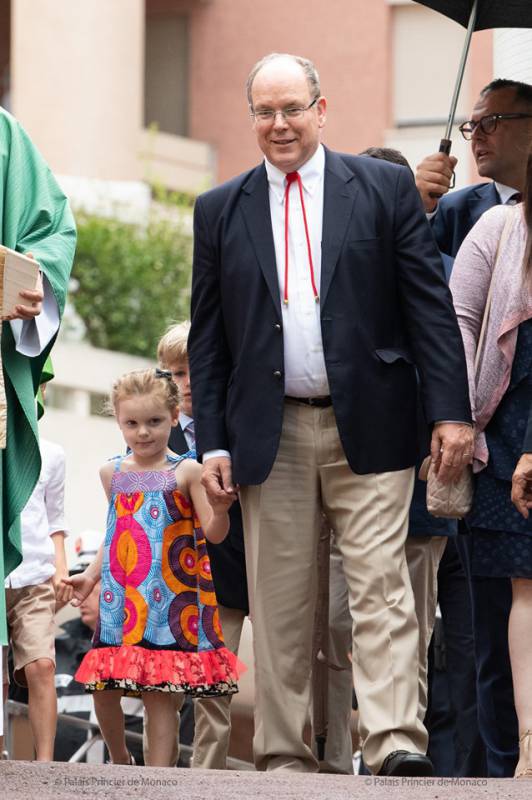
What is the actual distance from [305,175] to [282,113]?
220mm

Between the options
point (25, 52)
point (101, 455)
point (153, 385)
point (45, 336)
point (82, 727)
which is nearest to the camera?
point (45, 336)

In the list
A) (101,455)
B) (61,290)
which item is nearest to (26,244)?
(61,290)

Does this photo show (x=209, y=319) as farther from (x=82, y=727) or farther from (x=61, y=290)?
(x=82, y=727)

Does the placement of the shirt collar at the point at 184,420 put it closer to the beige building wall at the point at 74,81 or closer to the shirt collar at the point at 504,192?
the shirt collar at the point at 504,192

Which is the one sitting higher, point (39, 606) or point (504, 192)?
point (504, 192)

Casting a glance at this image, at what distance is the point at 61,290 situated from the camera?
581cm

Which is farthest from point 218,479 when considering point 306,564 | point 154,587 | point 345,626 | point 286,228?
point 345,626

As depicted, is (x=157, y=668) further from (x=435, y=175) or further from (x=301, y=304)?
(x=435, y=175)

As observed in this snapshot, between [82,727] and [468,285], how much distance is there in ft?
10.5

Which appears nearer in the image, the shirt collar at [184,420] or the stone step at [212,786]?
the stone step at [212,786]

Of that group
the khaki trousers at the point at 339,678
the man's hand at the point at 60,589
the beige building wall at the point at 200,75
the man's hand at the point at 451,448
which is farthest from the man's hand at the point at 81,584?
the beige building wall at the point at 200,75

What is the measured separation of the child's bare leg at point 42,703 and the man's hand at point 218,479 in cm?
145

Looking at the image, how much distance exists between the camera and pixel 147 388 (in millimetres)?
6613

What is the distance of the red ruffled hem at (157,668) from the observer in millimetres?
6410
